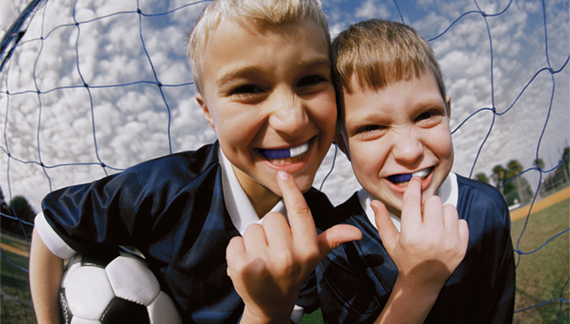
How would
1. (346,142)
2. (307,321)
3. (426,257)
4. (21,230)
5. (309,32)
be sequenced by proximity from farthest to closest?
1. (21,230)
2. (307,321)
3. (346,142)
4. (309,32)
5. (426,257)

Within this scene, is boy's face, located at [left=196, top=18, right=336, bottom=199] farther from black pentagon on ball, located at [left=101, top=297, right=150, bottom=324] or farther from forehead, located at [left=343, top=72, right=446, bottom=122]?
black pentagon on ball, located at [left=101, top=297, right=150, bottom=324]

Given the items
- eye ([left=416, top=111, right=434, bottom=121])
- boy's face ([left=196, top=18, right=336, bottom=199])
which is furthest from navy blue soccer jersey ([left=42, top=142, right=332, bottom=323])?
eye ([left=416, top=111, right=434, bottom=121])

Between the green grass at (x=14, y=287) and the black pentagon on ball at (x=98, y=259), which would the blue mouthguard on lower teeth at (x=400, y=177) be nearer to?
the black pentagon on ball at (x=98, y=259)

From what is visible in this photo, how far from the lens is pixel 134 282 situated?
82cm

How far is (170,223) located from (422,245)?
585 millimetres

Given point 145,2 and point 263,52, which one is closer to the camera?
point 263,52

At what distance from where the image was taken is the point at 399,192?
0.70m

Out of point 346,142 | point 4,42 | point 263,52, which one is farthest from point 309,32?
point 4,42

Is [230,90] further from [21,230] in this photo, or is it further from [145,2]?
[21,230]

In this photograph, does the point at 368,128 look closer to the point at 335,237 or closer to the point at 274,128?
the point at 274,128

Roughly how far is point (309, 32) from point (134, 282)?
0.73 m

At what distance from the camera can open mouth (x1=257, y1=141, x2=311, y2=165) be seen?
0.66m

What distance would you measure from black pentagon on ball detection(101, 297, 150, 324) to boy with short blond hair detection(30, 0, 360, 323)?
0.28ft

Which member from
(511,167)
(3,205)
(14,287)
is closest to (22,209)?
(3,205)
